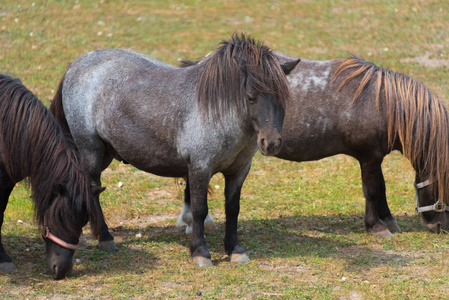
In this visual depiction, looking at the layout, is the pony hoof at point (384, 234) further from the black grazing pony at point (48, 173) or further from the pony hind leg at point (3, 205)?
the pony hind leg at point (3, 205)

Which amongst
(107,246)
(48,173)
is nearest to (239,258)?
(107,246)

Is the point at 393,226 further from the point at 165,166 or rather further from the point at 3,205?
the point at 3,205

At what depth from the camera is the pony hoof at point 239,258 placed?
254 inches

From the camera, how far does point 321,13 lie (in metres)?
17.3

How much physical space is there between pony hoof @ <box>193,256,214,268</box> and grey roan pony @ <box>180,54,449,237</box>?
124cm

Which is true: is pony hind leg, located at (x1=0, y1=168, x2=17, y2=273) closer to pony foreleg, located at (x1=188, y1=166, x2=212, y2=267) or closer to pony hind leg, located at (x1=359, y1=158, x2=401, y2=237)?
pony foreleg, located at (x1=188, y1=166, x2=212, y2=267)

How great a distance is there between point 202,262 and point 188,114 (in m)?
1.40

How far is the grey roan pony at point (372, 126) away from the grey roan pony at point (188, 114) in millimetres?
1159

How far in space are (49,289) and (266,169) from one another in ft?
16.1

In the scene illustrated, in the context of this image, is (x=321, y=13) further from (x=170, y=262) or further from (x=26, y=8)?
(x=170, y=262)

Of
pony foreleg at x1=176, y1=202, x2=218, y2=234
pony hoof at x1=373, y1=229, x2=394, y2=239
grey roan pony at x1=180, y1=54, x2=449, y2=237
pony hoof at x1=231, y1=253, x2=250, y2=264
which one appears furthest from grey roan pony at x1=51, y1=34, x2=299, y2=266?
pony hoof at x1=373, y1=229, x2=394, y2=239

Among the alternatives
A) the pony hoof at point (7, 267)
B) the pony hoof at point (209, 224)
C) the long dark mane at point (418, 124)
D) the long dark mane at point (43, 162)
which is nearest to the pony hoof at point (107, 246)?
the pony hoof at point (7, 267)

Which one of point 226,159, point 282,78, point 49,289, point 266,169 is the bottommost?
point 266,169

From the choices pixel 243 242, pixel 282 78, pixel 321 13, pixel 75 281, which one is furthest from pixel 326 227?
pixel 321 13
